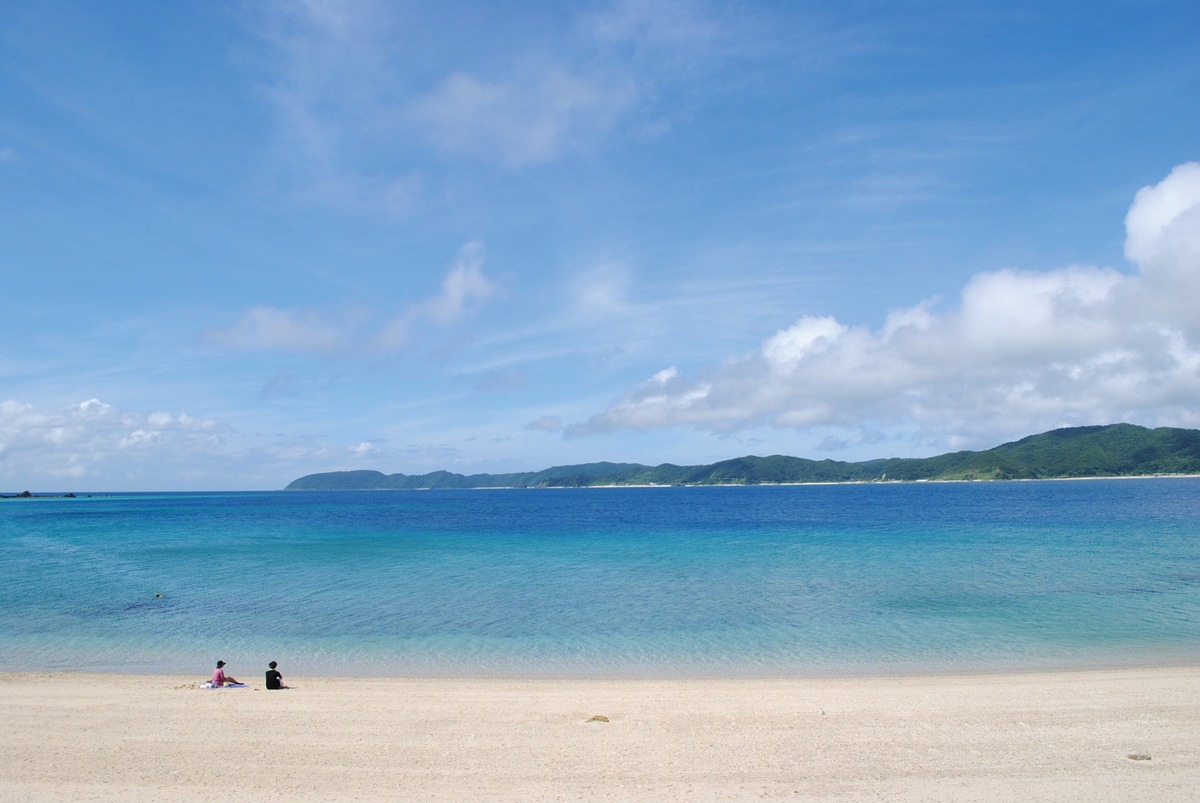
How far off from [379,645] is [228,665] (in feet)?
13.4

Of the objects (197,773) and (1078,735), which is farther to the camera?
(1078,735)

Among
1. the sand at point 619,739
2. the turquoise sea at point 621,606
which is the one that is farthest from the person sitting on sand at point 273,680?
the turquoise sea at point 621,606

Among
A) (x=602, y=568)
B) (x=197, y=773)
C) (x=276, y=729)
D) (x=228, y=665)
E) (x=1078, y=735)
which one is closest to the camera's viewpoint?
(x=197, y=773)

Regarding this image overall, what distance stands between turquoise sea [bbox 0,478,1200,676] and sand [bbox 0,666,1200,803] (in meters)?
2.44

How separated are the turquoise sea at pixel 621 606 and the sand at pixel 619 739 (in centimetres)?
244

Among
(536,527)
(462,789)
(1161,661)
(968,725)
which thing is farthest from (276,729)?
(536,527)

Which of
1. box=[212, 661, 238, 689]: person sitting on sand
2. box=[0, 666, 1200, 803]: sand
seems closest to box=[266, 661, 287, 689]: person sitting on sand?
box=[0, 666, 1200, 803]: sand

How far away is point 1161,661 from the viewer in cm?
1786

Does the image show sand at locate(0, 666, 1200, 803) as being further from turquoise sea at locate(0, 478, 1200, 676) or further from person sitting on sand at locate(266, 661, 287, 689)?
turquoise sea at locate(0, 478, 1200, 676)

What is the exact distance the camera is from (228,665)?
63.1ft

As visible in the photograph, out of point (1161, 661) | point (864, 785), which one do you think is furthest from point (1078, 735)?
point (1161, 661)

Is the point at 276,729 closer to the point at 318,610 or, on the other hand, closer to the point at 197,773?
the point at 197,773

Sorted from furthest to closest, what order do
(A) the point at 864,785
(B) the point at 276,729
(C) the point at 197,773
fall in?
(B) the point at 276,729
(C) the point at 197,773
(A) the point at 864,785

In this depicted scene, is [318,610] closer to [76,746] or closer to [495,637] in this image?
[495,637]
